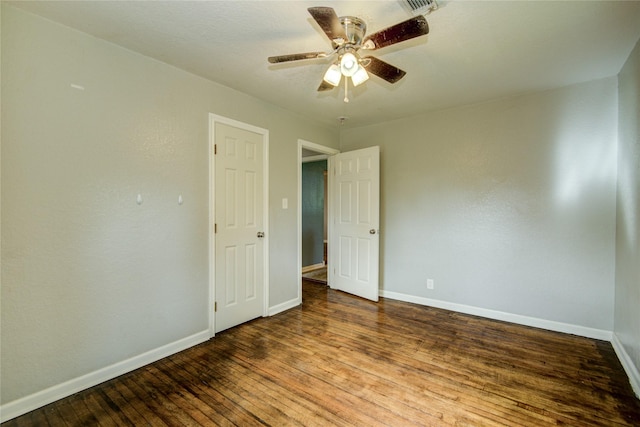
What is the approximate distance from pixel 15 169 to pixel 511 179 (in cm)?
423

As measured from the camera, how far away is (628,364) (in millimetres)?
2205

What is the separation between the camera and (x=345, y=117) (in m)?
3.88

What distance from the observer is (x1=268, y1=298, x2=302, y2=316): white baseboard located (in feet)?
11.2

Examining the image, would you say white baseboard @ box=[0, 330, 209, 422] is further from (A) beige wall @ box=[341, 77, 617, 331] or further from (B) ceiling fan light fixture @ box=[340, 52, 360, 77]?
(A) beige wall @ box=[341, 77, 617, 331]

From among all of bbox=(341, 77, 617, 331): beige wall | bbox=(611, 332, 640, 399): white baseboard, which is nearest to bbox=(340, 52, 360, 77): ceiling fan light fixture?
bbox=(341, 77, 617, 331): beige wall

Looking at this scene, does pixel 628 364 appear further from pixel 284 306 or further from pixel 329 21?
pixel 329 21

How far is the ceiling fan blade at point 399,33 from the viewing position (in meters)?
1.47

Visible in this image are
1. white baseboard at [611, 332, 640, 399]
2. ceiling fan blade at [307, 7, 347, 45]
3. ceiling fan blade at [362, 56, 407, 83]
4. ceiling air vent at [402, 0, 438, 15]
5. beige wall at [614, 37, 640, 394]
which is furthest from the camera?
beige wall at [614, 37, 640, 394]

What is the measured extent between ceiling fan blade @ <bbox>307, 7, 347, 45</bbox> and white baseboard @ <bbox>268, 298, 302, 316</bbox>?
2852mm

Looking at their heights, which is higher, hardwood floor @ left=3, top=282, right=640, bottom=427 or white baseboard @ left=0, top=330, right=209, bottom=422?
white baseboard @ left=0, top=330, right=209, bottom=422

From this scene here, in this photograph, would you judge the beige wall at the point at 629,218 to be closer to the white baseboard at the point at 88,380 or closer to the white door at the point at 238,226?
the white door at the point at 238,226

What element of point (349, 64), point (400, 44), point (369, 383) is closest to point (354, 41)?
point (349, 64)

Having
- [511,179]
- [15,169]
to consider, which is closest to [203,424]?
[15,169]

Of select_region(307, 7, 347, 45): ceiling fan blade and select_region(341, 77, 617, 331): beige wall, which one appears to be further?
select_region(341, 77, 617, 331): beige wall
